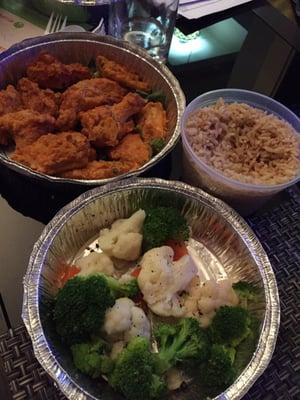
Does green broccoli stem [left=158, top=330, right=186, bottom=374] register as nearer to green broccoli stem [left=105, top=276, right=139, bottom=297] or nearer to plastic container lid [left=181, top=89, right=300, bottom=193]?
green broccoli stem [left=105, top=276, right=139, bottom=297]

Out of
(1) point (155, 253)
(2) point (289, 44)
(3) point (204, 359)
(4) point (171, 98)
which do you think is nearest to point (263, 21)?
(2) point (289, 44)

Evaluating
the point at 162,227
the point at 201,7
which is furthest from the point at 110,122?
the point at 201,7

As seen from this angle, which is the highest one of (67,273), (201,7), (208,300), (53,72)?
(201,7)

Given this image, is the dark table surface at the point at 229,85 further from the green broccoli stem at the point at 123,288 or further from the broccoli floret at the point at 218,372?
the green broccoli stem at the point at 123,288

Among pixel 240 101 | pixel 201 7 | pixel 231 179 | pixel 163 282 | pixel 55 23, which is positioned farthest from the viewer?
pixel 201 7

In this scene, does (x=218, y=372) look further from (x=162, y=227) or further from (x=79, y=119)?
(x=79, y=119)

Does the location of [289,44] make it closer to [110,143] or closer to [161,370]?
[110,143]
